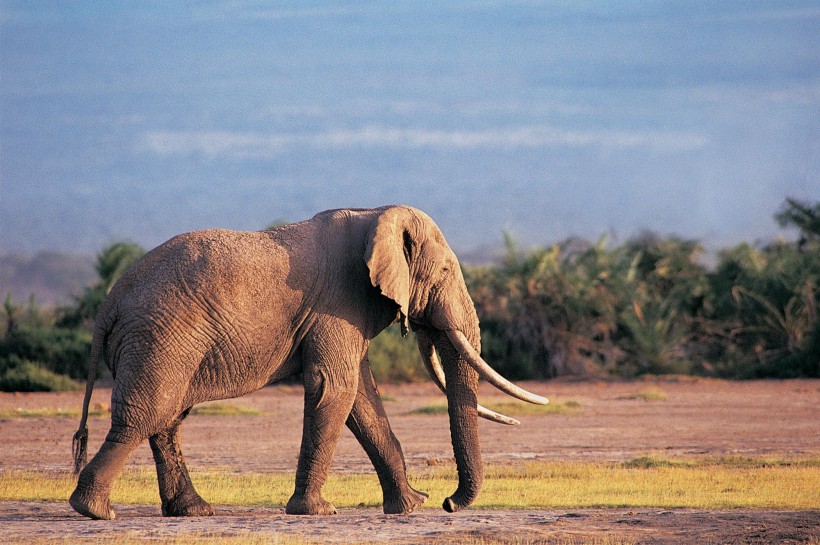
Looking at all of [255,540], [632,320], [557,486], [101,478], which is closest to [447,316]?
[557,486]

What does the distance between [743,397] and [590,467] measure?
12085 mm

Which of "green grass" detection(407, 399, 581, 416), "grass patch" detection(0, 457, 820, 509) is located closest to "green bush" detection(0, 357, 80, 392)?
"green grass" detection(407, 399, 581, 416)

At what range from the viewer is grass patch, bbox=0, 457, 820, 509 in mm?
13156

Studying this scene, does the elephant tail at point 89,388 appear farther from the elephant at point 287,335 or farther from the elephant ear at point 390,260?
the elephant ear at point 390,260

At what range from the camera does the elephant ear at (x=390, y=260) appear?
11727 millimetres

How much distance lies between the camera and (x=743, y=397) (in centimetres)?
2700

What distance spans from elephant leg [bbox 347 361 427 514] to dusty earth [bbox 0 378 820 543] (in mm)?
259

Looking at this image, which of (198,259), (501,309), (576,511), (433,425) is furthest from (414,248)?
(501,309)

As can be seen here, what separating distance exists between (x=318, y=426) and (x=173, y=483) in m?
1.51

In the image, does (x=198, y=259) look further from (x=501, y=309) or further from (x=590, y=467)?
(x=501, y=309)

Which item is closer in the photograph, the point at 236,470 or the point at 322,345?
the point at 322,345

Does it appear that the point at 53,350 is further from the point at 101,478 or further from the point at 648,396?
the point at 101,478

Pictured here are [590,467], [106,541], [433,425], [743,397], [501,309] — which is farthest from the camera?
[501,309]

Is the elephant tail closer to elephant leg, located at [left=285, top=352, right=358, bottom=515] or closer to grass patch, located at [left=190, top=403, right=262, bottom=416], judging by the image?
elephant leg, located at [left=285, top=352, right=358, bottom=515]
